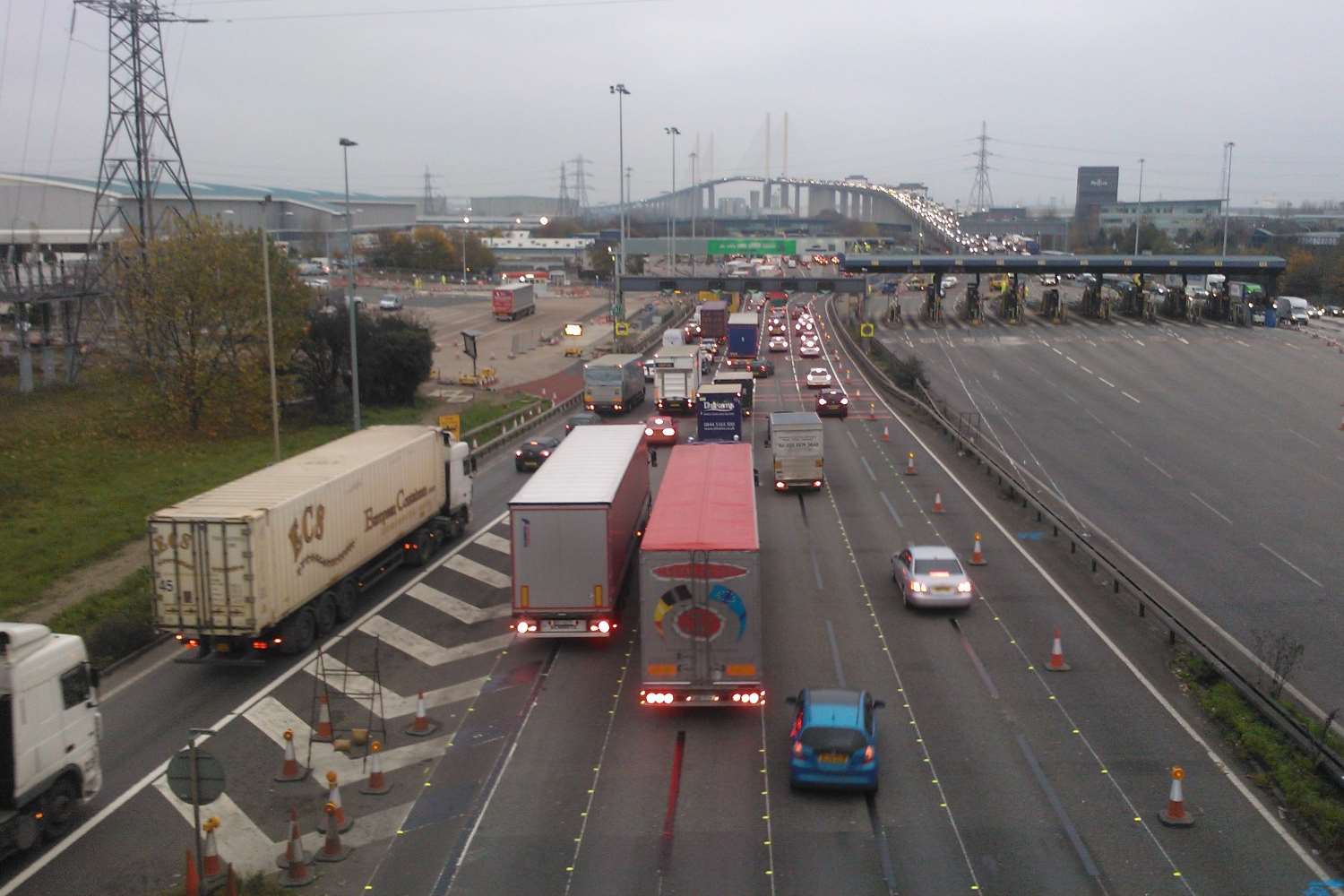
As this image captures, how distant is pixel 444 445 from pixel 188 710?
10.9m

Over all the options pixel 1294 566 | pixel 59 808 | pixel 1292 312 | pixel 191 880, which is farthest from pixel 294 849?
pixel 1292 312

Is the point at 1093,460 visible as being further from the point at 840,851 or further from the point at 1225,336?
the point at 1225,336

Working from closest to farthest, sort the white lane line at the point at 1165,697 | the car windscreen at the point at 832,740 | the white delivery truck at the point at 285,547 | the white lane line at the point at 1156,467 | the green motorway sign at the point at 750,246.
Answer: the white lane line at the point at 1165,697 → the car windscreen at the point at 832,740 → the white delivery truck at the point at 285,547 → the white lane line at the point at 1156,467 → the green motorway sign at the point at 750,246

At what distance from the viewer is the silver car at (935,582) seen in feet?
74.2

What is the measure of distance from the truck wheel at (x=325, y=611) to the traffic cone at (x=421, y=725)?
4.49 meters

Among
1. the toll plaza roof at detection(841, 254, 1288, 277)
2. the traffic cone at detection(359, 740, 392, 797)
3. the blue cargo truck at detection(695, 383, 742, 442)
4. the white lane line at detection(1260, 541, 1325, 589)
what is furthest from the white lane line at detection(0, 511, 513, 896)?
the toll plaza roof at detection(841, 254, 1288, 277)

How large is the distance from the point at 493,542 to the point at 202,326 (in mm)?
20111

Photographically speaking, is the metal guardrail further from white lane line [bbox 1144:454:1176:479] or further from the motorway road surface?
white lane line [bbox 1144:454:1176:479]

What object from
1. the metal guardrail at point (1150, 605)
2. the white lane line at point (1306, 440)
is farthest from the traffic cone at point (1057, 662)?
the white lane line at point (1306, 440)

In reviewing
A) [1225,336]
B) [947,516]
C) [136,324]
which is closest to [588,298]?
[1225,336]

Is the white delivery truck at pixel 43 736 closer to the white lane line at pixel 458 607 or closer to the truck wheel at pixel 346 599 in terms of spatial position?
the truck wheel at pixel 346 599

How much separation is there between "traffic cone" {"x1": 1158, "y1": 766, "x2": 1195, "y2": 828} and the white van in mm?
85102

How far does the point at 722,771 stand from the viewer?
619 inches

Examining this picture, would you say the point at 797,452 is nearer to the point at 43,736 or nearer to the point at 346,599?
the point at 346,599
